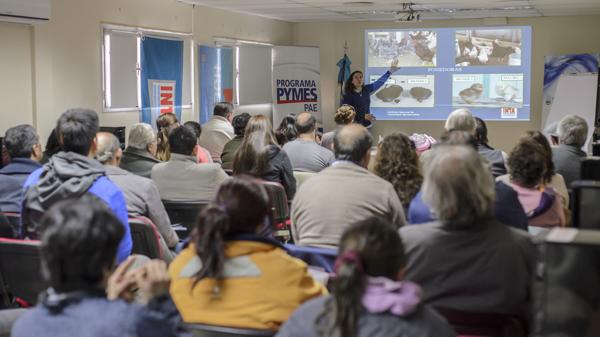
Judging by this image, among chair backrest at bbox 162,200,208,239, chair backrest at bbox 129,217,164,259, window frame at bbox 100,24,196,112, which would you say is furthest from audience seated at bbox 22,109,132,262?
window frame at bbox 100,24,196,112

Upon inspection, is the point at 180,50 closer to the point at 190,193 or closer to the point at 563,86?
the point at 190,193

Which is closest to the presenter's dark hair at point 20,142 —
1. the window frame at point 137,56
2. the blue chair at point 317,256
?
the blue chair at point 317,256

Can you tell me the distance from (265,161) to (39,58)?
2.91 m

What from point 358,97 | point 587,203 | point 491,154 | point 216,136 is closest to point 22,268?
point 587,203

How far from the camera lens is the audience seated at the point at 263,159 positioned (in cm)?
560

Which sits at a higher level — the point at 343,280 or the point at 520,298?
the point at 343,280

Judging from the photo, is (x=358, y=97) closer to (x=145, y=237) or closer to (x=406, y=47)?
(x=406, y=47)

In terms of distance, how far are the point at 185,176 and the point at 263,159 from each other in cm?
75

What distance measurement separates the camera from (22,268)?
3141 millimetres

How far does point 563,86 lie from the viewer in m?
11.9

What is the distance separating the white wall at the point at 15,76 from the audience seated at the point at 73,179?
3.66m

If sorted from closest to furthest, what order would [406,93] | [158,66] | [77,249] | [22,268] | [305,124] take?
[77,249] < [22,268] < [305,124] < [158,66] < [406,93]

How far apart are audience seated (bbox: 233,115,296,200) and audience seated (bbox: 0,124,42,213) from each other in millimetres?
1457

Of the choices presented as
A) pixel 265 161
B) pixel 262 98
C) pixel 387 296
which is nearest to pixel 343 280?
pixel 387 296
